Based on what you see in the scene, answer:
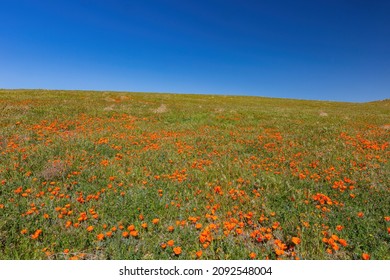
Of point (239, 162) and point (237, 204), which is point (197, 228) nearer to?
point (237, 204)

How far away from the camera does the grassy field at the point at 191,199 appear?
13.2 feet

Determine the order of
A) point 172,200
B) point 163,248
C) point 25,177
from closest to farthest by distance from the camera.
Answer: point 163,248, point 172,200, point 25,177

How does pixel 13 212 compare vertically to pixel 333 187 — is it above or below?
below

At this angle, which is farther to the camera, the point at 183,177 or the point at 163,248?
the point at 183,177

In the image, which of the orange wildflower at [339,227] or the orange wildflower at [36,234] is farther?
the orange wildflower at [339,227]

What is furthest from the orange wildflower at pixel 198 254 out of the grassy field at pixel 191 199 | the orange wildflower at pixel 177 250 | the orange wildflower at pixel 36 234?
the orange wildflower at pixel 36 234

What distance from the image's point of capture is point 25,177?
21.2 ft

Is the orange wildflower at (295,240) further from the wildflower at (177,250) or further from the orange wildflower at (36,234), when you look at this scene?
the orange wildflower at (36,234)

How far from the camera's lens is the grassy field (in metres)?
4.03

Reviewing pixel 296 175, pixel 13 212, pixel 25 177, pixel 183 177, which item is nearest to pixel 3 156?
pixel 25 177

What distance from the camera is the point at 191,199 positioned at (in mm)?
5621

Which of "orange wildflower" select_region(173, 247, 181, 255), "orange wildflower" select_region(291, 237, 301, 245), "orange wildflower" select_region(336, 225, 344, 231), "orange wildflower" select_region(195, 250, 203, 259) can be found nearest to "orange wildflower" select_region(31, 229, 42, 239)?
"orange wildflower" select_region(173, 247, 181, 255)

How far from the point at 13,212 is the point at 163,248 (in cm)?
315

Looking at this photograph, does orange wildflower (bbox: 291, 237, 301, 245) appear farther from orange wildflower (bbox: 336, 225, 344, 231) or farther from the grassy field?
orange wildflower (bbox: 336, 225, 344, 231)
